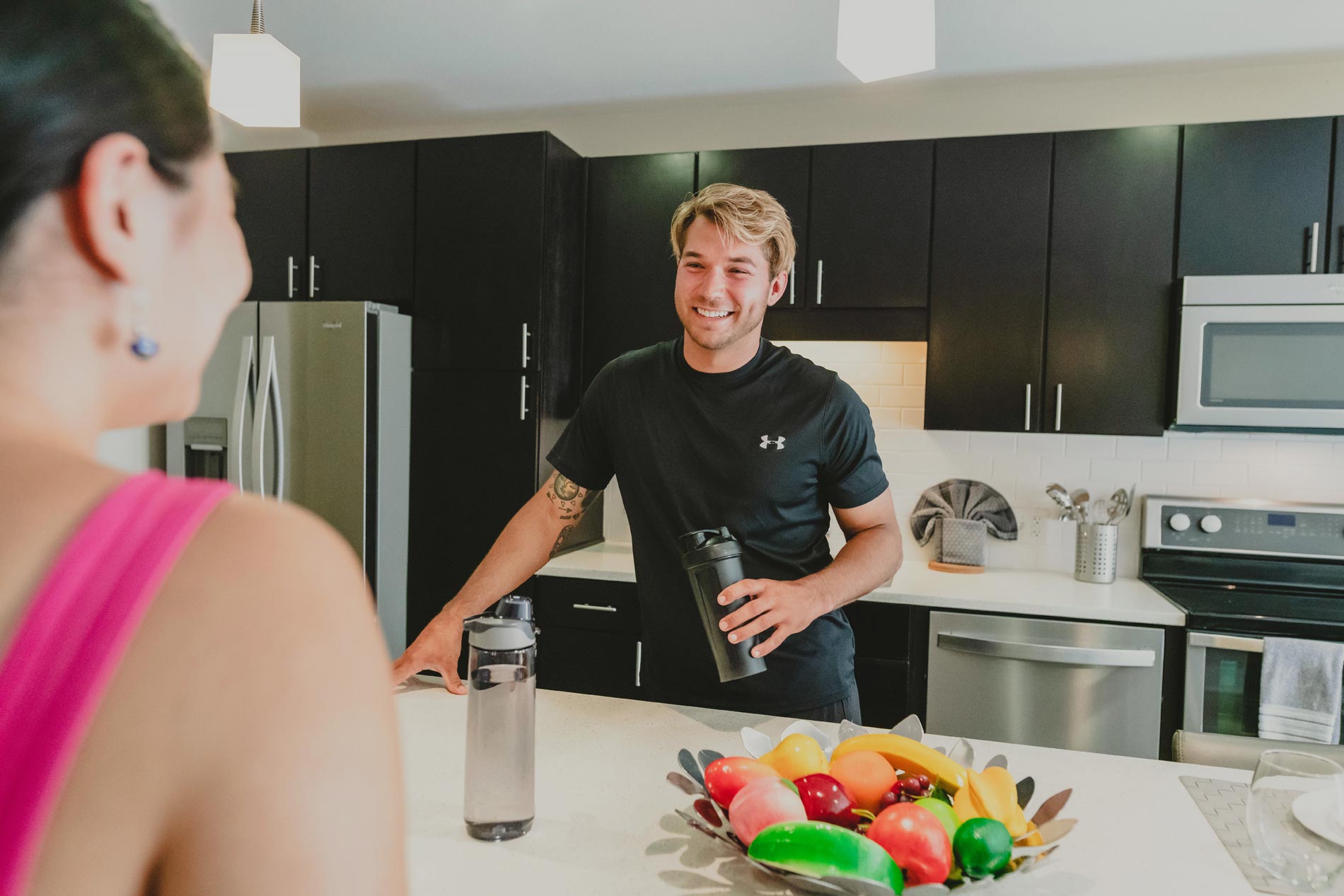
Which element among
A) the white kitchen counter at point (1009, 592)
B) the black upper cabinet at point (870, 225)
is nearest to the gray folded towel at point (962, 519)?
the white kitchen counter at point (1009, 592)

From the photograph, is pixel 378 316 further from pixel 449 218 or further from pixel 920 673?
pixel 920 673

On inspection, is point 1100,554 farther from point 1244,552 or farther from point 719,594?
point 719,594

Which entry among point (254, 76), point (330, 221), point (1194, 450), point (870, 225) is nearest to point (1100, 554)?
point (1194, 450)

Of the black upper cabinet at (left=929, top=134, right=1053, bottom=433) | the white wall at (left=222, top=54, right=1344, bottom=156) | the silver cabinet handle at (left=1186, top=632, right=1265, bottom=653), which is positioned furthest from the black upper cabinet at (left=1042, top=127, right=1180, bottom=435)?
the silver cabinet handle at (left=1186, top=632, right=1265, bottom=653)

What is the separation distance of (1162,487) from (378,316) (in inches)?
108

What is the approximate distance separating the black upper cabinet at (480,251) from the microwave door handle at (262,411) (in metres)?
0.49

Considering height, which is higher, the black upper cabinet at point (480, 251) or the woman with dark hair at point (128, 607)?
the black upper cabinet at point (480, 251)

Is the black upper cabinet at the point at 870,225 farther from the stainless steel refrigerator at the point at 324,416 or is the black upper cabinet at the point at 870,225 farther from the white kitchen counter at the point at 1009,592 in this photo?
the stainless steel refrigerator at the point at 324,416

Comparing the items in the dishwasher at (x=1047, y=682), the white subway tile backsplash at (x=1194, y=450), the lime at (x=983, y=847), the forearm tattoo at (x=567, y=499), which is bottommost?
the dishwasher at (x=1047, y=682)

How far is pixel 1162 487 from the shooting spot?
10.0 ft

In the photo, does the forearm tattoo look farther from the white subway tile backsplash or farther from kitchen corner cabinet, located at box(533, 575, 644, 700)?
the white subway tile backsplash

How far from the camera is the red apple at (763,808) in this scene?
860 millimetres

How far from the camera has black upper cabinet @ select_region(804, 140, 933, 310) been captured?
116 inches

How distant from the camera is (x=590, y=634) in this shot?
2.95 metres
